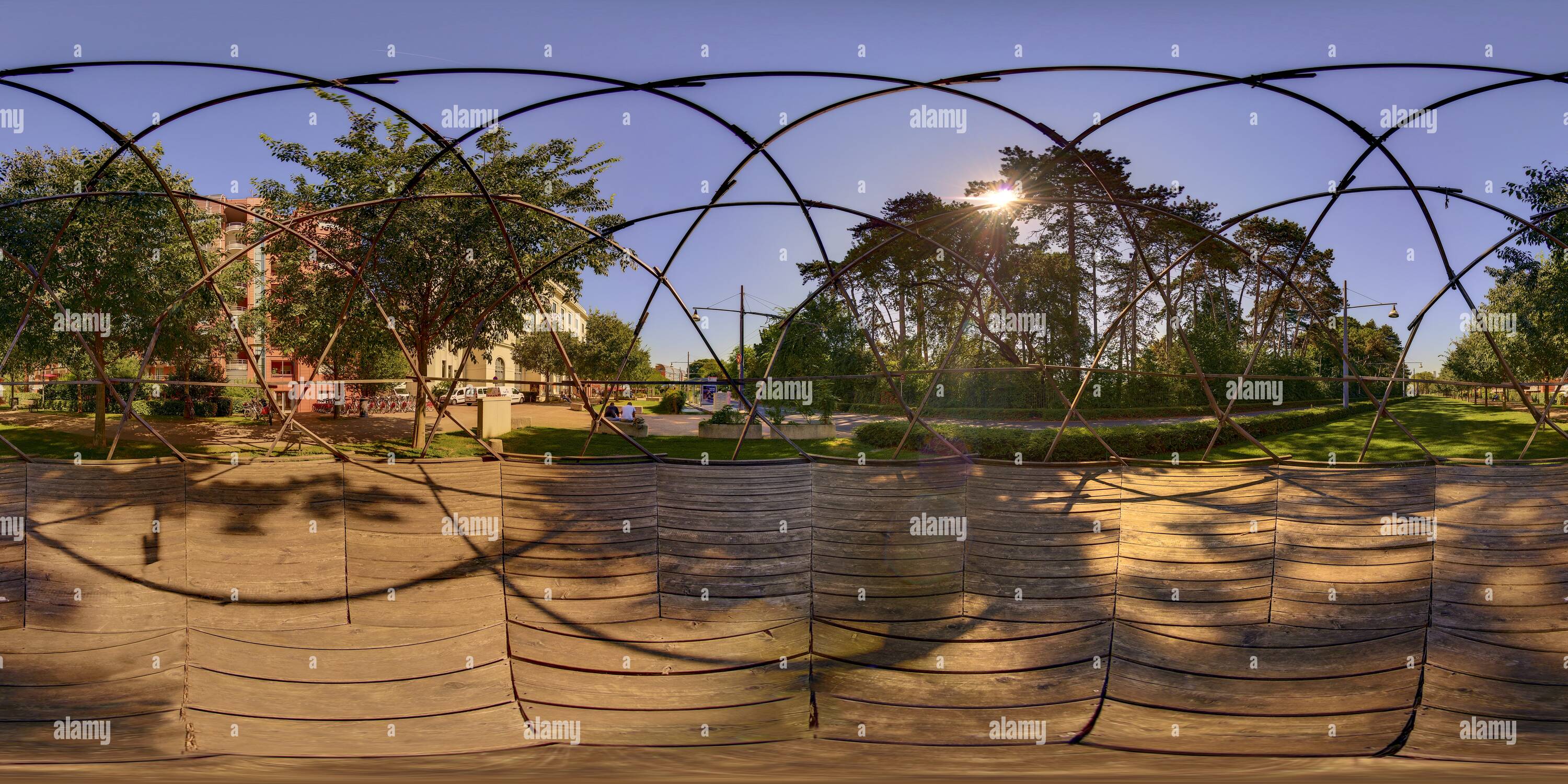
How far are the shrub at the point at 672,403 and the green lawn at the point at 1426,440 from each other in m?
19.4

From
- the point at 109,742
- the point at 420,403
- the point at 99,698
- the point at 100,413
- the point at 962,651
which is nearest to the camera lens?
the point at 109,742

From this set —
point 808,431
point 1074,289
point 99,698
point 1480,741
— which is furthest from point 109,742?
point 1074,289

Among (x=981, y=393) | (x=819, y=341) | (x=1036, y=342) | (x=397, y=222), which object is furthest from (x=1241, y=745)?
(x=819, y=341)

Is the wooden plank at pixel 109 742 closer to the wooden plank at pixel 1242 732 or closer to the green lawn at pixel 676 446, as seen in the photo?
the wooden plank at pixel 1242 732

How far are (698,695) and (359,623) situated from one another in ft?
10.1

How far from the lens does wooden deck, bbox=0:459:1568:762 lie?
13.7ft

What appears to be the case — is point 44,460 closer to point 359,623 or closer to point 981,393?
point 359,623

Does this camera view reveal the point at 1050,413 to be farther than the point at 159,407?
No

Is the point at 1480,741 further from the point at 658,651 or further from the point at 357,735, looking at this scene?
the point at 357,735

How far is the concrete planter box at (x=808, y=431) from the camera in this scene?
1798 cm

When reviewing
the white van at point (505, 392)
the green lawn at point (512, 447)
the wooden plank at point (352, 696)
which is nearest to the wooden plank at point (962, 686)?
the wooden plank at point (352, 696)

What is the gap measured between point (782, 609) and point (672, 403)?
74.9 feet

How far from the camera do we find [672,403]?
27.8 meters

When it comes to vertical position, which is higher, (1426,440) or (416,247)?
(416,247)
